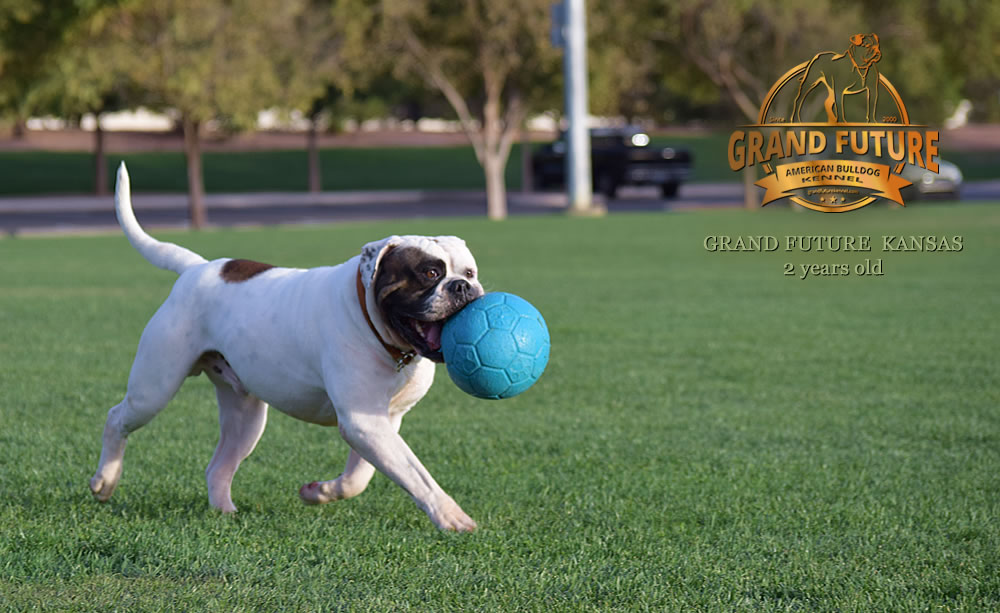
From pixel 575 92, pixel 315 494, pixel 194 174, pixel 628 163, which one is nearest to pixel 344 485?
pixel 315 494

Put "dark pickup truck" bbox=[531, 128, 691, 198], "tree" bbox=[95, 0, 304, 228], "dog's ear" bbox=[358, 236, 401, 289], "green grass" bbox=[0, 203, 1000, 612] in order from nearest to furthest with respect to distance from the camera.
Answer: "green grass" bbox=[0, 203, 1000, 612], "dog's ear" bbox=[358, 236, 401, 289], "tree" bbox=[95, 0, 304, 228], "dark pickup truck" bbox=[531, 128, 691, 198]

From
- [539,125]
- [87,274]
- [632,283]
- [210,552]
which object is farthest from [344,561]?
[539,125]

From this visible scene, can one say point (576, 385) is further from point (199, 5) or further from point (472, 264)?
point (199, 5)

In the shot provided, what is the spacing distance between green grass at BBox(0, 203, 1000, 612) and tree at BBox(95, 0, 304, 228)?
50.7ft

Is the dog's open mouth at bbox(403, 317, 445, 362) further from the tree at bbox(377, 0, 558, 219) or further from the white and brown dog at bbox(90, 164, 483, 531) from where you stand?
the tree at bbox(377, 0, 558, 219)

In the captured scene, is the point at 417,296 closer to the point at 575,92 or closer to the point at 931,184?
the point at 575,92

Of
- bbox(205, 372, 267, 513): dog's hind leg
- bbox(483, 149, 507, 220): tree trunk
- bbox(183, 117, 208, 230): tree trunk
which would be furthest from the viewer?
bbox(483, 149, 507, 220): tree trunk

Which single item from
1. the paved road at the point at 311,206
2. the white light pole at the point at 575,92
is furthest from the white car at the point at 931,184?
the white light pole at the point at 575,92

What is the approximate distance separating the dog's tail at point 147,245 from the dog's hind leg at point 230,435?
55 cm

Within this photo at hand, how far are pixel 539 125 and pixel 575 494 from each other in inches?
3667

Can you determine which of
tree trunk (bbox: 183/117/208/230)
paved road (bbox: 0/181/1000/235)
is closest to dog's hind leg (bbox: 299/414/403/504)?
tree trunk (bbox: 183/117/208/230)

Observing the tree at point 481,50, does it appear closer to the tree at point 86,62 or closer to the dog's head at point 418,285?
the tree at point 86,62

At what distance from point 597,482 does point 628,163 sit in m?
37.5

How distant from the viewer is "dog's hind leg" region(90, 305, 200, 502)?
5.28 metres
